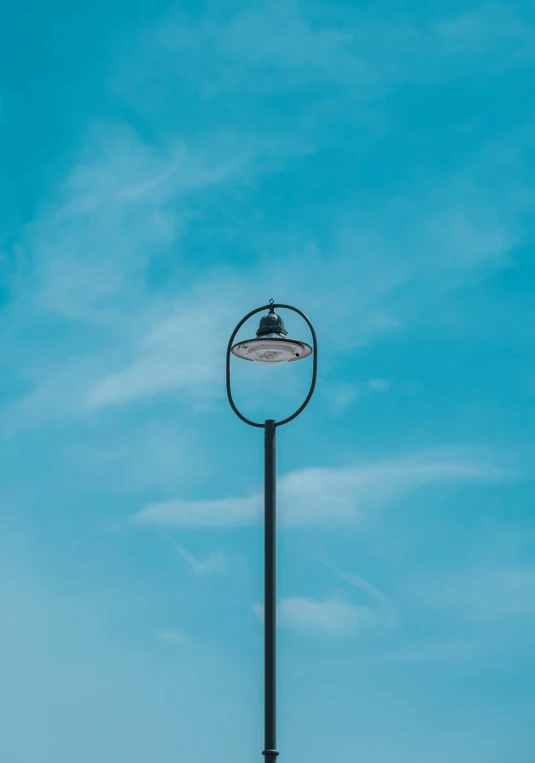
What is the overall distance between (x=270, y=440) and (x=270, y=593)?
1.66 meters

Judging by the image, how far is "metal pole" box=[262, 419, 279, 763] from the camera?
536 inches

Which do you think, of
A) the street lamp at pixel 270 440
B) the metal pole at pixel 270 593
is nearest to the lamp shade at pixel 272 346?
the street lamp at pixel 270 440

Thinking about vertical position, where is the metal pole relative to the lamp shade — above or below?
below

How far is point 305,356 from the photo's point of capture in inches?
593

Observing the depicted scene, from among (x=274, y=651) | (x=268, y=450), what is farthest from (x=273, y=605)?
(x=268, y=450)

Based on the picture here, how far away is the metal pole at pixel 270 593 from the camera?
1362 cm

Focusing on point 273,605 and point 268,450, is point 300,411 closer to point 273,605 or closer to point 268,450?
point 268,450

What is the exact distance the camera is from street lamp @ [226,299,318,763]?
45.0 ft

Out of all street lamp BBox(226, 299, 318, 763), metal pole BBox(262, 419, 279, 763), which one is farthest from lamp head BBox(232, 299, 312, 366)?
metal pole BBox(262, 419, 279, 763)

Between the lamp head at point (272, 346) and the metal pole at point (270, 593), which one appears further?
the lamp head at point (272, 346)

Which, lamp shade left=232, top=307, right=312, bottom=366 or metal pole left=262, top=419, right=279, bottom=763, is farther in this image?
lamp shade left=232, top=307, right=312, bottom=366

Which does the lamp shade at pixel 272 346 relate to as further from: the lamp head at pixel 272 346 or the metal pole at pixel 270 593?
the metal pole at pixel 270 593

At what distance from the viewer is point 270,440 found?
1466cm

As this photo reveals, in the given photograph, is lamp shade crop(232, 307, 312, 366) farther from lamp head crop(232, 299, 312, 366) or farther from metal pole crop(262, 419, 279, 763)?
metal pole crop(262, 419, 279, 763)
